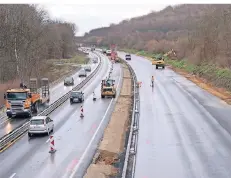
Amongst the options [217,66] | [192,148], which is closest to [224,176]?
[192,148]

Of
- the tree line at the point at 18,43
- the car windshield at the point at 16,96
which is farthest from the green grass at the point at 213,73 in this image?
the car windshield at the point at 16,96

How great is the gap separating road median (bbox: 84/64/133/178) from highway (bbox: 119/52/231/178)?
1.21 meters

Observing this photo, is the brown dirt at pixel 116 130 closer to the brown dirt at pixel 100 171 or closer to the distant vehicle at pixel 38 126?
the brown dirt at pixel 100 171

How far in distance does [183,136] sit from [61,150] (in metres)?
9.85

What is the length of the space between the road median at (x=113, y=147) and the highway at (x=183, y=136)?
1211 mm

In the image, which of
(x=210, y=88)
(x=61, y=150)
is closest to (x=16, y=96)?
(x=61, y=150)

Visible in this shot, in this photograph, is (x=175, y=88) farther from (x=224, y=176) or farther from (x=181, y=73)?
(x=224, y=176)

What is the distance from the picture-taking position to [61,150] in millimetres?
30406

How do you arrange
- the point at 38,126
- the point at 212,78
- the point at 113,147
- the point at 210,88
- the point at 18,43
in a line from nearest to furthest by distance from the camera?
the point at 113,147, the point at 38,126, the point at 210,88, the point at 212,78, the point at 18,43

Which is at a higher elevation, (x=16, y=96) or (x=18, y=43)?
(x=18, y=43)

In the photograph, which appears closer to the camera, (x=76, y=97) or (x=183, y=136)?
(x=183, y=136)

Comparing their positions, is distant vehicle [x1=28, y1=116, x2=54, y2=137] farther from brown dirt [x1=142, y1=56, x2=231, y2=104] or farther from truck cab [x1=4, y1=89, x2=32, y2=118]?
brown dirt [x1=142, y1=56, x2=231, y2=104]

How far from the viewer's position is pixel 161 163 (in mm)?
27016

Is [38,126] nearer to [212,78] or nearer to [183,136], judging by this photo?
[183,136]
